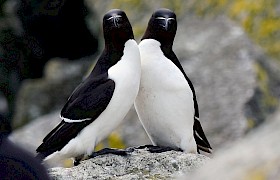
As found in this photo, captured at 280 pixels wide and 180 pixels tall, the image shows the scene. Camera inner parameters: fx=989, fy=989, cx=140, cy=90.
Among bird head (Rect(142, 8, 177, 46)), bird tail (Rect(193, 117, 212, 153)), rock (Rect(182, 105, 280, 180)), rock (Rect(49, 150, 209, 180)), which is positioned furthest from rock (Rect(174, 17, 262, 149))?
rock (Rect(182, 105, 280, 180))

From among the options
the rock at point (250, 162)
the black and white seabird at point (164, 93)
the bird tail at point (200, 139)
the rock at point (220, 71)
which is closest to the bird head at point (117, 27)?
the black and white seabird at point (164, 93)

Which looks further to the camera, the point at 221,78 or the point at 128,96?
the point at 221,78

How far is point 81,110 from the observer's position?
A: 21.1 feet

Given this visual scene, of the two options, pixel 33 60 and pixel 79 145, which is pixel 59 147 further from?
pixel 33 60

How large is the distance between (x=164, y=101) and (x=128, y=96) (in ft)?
1.32

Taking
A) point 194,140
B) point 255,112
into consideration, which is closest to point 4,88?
point 255,112

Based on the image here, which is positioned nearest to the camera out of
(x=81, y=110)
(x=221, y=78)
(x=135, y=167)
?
(x=135, y=167)

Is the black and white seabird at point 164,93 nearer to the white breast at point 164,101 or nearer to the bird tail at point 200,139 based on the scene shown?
the white breast at point 164,101

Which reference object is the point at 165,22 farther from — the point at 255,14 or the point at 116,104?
the point at 255,14

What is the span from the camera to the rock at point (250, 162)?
11.8 ft

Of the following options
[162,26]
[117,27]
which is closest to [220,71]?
[162,26]

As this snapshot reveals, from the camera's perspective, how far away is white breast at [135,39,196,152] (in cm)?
661

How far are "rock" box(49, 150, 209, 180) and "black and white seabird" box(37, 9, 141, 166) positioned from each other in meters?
0.22

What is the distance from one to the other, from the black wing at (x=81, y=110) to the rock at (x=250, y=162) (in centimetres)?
252
